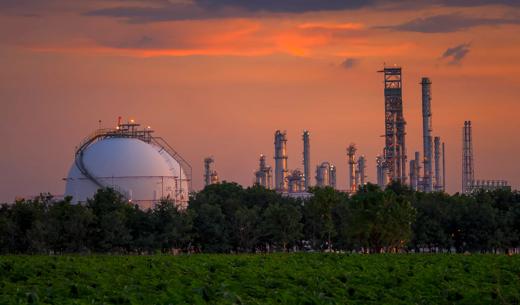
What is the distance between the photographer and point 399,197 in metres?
95.7

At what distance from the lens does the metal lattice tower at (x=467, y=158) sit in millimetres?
151125

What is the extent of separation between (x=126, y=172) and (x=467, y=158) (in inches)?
2520

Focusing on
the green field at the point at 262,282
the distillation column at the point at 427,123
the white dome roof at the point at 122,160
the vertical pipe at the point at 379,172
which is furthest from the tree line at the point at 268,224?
the vertical pipe at the point at 379,172

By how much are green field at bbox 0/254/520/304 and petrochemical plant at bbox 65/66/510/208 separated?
149 ft

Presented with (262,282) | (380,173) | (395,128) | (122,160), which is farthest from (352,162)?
(262,282)

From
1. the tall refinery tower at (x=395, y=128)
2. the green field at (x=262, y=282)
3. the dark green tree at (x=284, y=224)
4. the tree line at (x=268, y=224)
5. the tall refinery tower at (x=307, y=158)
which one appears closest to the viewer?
the green field at (x=262, y=282)

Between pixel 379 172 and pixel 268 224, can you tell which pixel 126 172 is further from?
pixel 379 172

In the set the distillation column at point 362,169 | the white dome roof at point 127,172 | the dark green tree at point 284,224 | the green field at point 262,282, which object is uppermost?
the distillation column at point 362,169

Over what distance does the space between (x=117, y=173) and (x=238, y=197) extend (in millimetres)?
16668

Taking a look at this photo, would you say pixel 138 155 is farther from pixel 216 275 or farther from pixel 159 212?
pixel 216 275

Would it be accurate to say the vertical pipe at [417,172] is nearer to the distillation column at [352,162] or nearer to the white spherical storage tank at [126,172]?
the distillation column at [352,162]

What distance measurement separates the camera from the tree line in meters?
89.8

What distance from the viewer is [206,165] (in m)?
166

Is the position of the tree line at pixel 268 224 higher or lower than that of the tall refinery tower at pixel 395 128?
lower
